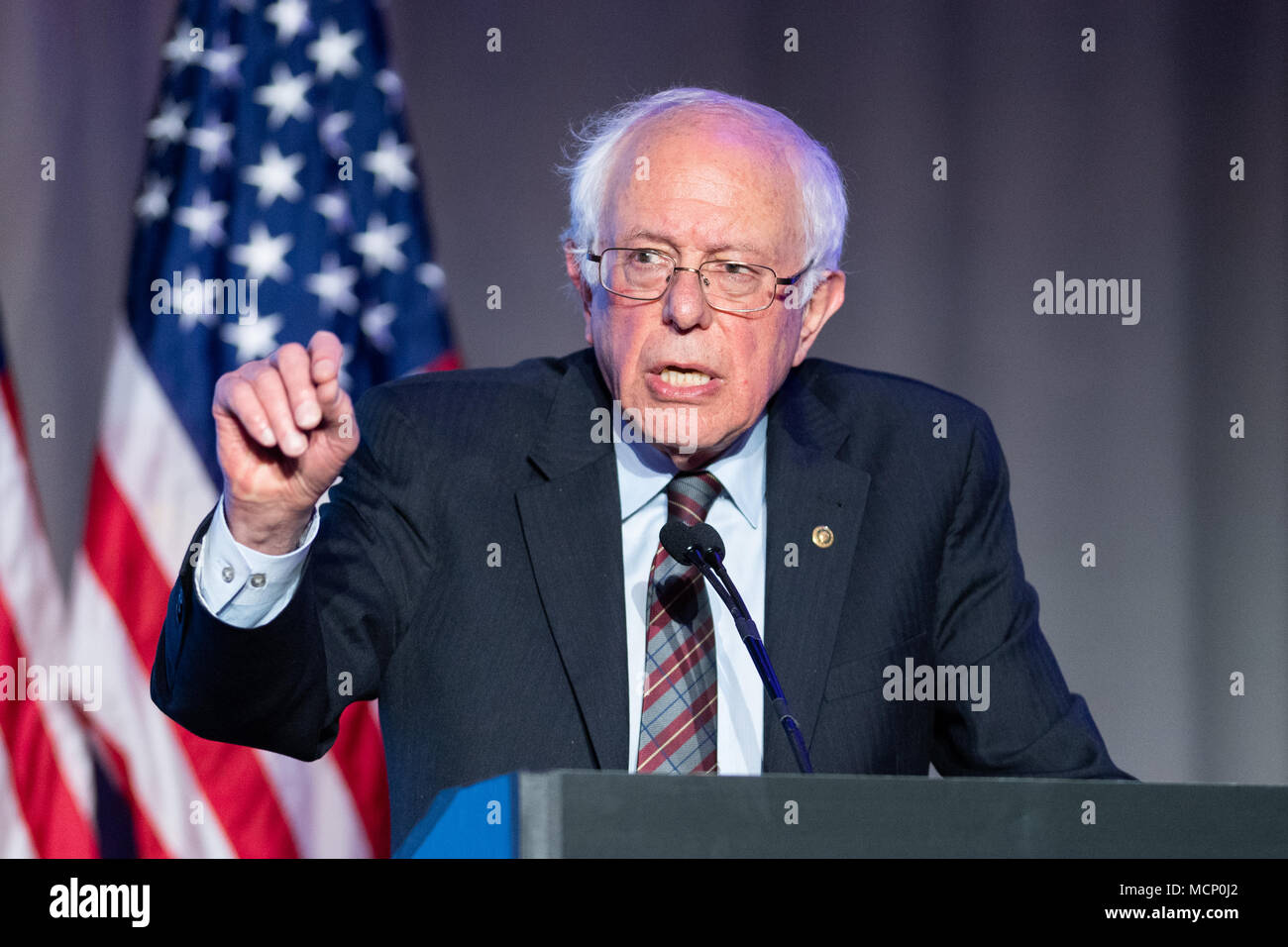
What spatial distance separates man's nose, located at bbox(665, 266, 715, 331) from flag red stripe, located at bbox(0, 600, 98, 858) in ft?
6.13

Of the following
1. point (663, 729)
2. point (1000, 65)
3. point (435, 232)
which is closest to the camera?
point (663, 729)

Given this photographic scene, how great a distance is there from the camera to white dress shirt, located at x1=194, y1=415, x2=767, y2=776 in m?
1.59

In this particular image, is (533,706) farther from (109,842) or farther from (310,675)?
(109,842)

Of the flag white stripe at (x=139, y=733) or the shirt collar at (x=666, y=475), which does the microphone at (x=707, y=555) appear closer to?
the shirt collar at (x=666, y=475)

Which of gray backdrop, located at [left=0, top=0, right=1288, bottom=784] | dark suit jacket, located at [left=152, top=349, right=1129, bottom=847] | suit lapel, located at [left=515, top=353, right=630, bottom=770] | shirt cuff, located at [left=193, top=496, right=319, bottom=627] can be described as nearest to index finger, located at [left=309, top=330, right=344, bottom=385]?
shirt cuff, located at [left=193, top=496, right=319, bottom=627]

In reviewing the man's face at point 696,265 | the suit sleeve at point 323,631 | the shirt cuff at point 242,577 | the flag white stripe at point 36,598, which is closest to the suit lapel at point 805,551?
the man's face at point 696,265

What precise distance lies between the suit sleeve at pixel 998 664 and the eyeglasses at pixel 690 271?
1.59 ft

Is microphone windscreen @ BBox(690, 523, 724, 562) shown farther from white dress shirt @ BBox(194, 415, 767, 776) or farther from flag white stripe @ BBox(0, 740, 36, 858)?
flag white stripe @ BBox(0, 740, 36, 858)

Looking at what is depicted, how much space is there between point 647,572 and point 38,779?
1765mm

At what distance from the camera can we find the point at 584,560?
2.02 meters

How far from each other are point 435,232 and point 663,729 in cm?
196

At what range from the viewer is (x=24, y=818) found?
309cm
